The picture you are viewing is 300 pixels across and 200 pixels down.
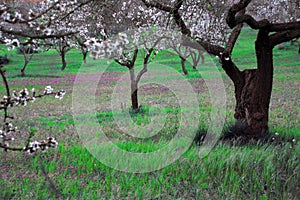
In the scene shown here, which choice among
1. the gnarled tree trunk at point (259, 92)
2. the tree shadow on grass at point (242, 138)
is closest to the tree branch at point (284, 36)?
the gnarled tree trunk at point (259, 92)

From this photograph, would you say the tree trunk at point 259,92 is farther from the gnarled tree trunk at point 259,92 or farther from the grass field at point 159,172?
the grass field at point 159,172

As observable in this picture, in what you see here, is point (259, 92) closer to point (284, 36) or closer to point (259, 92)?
point (259, 92)

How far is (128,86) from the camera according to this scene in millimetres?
21016

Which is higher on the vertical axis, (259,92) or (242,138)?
(259,92)

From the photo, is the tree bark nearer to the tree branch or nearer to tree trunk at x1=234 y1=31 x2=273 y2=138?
tree trunk at x1=234 y1=31 x2=273 y2=138

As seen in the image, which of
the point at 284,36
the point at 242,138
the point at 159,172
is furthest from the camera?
the point at 242,138

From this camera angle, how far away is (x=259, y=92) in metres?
8.12

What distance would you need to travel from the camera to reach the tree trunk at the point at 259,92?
26.5ft

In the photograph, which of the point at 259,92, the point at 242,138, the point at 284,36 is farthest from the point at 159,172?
the point at 284,36

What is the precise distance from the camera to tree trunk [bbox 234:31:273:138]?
8.06 meters

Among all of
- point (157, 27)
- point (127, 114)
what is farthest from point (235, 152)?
point (127, 114)

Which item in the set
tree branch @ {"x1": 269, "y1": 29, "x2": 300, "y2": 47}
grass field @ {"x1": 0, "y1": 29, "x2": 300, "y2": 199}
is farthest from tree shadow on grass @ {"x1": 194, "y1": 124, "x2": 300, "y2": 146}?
tree branch @ {"x1": 269, "y1": 29, "x2": 300, "y2": 47}

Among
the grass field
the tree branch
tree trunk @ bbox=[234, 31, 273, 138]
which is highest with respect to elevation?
the tree branch

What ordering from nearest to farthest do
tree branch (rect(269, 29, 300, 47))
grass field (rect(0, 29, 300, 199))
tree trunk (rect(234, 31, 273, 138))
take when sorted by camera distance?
1. grass field (rect(0, 29, 300, 199))
2. tree branch (rect(269, 29, 300, 47))
3. tree trunk (rect(234, 31, 273, 138))
